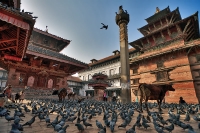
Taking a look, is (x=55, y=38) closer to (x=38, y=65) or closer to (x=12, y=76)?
(x=38, y=65)

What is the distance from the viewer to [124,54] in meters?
13.3

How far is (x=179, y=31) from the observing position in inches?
729

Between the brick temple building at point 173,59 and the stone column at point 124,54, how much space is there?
861 centimetres

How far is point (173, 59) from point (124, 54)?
10.4m

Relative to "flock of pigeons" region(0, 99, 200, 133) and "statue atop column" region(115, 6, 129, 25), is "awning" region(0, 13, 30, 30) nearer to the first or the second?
"flock of pigeons" region(0, 99, 200, 133)

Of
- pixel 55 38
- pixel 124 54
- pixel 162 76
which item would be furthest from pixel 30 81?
pixel 162 76

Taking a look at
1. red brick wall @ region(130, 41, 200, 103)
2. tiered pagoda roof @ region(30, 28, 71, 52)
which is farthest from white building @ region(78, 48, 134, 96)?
tiered pagoda roof @ region(30, 28, 71, 52)

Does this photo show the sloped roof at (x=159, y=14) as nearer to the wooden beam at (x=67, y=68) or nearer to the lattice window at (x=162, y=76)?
the lattice window at (x=162, y=76)

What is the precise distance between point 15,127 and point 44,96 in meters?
12.9

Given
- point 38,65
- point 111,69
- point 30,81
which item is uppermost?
point 111,69

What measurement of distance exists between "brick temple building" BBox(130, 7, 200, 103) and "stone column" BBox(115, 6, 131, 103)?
8615 millimetres

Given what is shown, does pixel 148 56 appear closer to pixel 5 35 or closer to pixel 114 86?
pixel 114 86

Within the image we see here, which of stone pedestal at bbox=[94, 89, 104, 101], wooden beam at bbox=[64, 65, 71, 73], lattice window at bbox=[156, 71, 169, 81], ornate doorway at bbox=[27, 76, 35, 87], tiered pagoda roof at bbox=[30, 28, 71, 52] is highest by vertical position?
tiered pagoda roof at bbox=[30, 28, 71, 52]

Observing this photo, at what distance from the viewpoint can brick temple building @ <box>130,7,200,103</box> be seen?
15992mm
